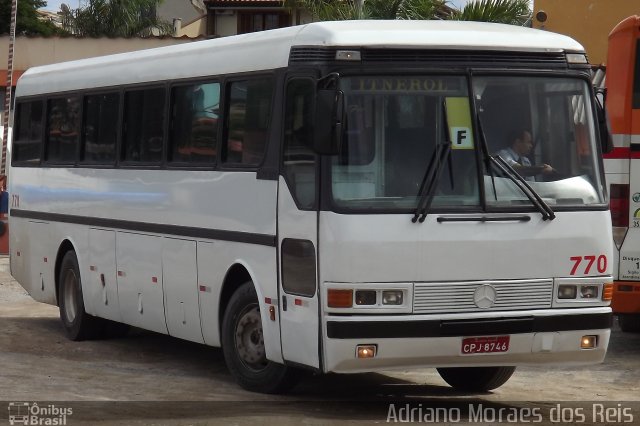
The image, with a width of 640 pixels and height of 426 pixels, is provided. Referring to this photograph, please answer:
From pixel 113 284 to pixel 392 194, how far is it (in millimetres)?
5275

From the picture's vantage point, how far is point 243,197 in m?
11.8

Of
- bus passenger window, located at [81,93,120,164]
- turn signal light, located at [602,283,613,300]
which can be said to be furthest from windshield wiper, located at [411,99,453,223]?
bus passenger window, located at [81,93,120,164]

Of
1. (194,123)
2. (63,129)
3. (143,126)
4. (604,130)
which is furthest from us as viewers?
(63,129)

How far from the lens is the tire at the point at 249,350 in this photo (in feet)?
37.9

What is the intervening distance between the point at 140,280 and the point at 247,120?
9.21 ft

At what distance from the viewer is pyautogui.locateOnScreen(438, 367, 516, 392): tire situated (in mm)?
12234

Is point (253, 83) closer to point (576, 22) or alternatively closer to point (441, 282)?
point (441, 282)

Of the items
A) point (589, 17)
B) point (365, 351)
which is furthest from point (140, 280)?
point (589, 17)

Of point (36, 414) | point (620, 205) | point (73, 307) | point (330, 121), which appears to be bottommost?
point (73, 307)

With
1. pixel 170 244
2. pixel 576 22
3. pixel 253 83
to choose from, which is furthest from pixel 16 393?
pixel 576 22

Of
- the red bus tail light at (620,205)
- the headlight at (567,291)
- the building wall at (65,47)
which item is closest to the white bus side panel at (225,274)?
the headlight at (567,291)

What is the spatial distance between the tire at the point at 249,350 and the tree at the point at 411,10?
15.8 meters

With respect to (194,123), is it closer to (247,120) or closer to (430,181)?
(247,120)

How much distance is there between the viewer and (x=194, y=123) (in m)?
13.1
